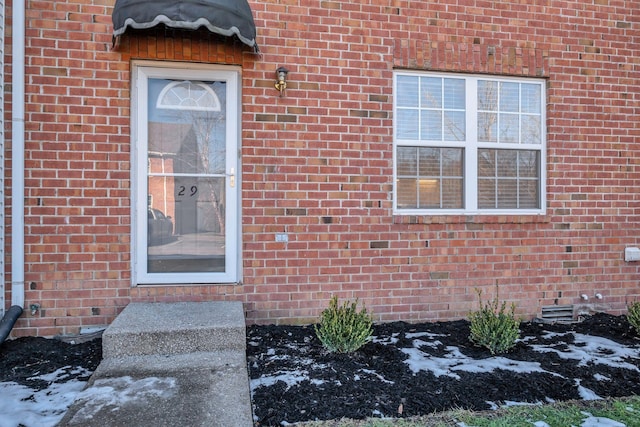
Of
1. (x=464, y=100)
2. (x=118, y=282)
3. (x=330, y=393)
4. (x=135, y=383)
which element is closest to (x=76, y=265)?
(x=118, y=282)

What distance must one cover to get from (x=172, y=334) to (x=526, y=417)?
8.37 ft

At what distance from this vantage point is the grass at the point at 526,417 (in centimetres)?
251

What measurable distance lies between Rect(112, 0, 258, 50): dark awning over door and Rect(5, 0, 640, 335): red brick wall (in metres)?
0.51

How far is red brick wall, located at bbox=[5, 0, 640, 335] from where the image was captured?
3.92m

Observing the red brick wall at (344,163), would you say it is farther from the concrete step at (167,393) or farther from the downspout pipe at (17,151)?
the concrete step at (167,393)

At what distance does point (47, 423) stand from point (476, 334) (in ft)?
10.7

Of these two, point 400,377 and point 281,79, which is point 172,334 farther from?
point 281,79

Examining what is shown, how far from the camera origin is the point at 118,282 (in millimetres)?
4016

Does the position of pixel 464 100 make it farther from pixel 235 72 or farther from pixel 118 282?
pixel 118 282

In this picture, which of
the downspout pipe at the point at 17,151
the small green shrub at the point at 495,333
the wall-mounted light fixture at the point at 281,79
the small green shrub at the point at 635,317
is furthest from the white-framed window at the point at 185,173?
the small green shrub at the point at 635,317

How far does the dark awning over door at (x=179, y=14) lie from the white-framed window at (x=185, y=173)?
0.61m

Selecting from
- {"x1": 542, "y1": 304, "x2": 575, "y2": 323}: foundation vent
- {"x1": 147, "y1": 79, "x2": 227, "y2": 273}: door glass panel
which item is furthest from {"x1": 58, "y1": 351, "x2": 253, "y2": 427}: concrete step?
{"x1": 542, "y1": 304, "x2": 575, "y2": 323}: foundation vent

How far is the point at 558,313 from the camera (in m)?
4.82

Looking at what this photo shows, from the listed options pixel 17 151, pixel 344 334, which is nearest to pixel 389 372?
pixel 344 334
